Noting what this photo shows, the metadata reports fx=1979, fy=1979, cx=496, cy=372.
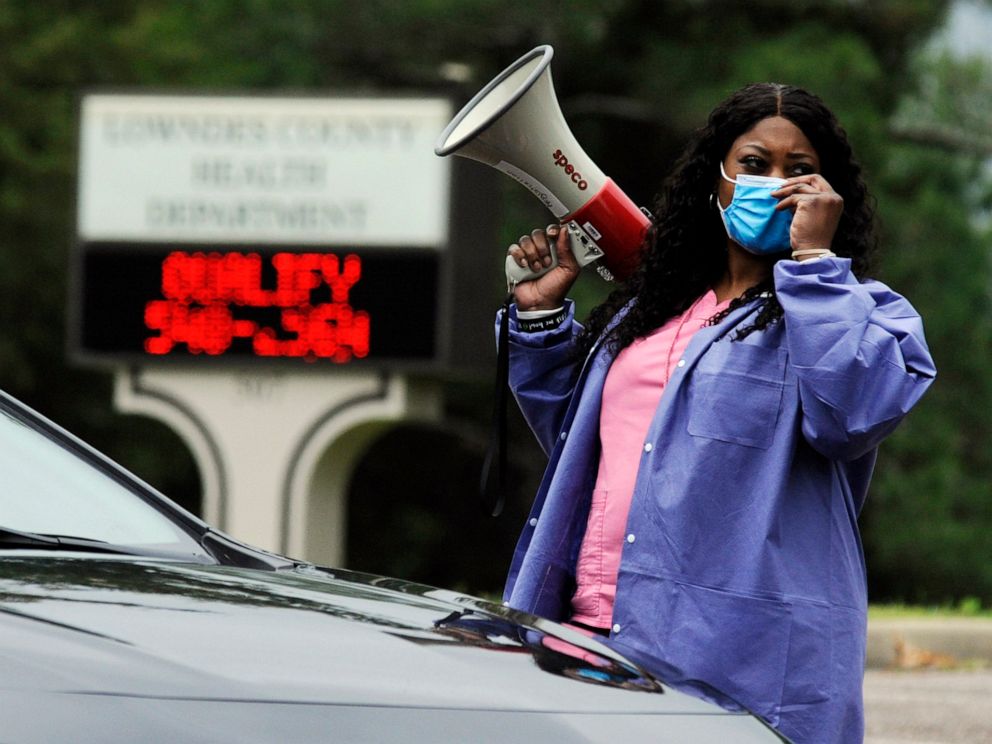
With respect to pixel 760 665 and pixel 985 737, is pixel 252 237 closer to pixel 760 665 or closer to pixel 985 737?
pixel 985 737

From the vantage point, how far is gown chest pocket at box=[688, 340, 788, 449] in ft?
9.74

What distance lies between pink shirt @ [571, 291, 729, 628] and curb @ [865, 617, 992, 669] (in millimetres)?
5664

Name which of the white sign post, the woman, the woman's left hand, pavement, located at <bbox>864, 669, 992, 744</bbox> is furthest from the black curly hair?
the white sign post

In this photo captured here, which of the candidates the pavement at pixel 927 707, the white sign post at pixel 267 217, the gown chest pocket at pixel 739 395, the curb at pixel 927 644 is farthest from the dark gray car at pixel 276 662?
the white sign post at pixel 267 217

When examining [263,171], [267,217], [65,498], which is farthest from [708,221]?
[263,171]

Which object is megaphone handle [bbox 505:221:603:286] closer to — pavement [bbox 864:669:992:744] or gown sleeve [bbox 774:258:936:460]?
gown sleeve [bbox 774:258:936:460]

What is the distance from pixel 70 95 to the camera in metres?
22.7

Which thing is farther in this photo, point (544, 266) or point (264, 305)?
point (264, 305)

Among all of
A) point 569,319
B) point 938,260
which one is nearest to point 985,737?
point 569,319

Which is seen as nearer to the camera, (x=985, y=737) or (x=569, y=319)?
(x=569, y=319)

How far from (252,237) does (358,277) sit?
81cm

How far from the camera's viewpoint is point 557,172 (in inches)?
140

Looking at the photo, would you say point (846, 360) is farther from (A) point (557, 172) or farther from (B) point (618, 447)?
(A) point (557, 172)

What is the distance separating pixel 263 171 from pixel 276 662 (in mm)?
10963
